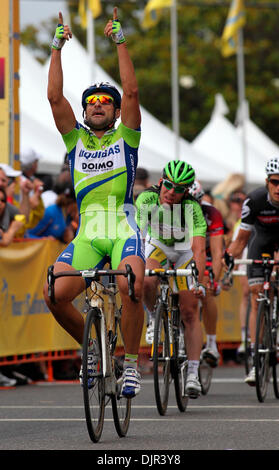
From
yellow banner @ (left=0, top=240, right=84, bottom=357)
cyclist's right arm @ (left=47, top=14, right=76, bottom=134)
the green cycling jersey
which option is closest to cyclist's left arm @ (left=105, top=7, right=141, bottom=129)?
cyclist's right arm @ (left=47, top=14, right=76, bottom=134)

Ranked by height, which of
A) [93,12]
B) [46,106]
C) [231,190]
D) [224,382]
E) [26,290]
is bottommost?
[224,382]

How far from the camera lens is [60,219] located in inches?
587

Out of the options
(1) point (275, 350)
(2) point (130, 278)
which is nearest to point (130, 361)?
(2) point (130, 278)

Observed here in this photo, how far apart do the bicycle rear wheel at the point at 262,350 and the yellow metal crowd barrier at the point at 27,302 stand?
312 cm

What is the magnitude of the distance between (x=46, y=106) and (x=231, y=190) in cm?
560

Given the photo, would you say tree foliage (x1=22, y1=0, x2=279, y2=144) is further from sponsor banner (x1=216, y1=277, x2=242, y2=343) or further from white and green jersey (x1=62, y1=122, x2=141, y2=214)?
white and green jersey (x1=62, y1=122, x2=141, y2=214)

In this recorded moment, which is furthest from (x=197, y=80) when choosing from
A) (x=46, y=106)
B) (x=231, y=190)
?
(x=231, y=190)

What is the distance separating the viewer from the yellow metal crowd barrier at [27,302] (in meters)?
13.6

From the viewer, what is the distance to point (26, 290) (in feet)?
46.5

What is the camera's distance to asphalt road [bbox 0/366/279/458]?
7.87 m

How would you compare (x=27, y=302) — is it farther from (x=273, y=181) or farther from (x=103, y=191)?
(x=103, y=191)

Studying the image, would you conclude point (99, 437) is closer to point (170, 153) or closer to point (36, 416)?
point (36, 416)

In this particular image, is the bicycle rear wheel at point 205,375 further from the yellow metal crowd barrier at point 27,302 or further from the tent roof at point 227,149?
the tent roof at point 227,149

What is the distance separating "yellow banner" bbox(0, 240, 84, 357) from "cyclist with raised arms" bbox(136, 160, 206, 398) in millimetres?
2610
